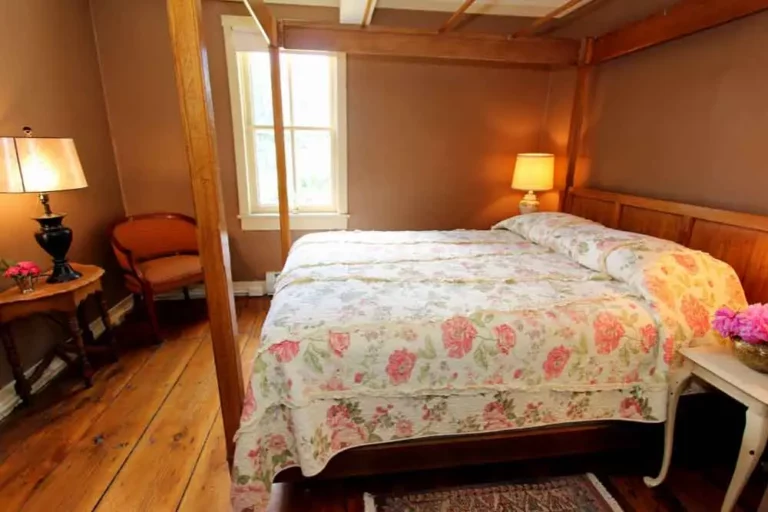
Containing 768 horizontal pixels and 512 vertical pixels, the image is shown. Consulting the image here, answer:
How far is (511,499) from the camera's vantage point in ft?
4.92

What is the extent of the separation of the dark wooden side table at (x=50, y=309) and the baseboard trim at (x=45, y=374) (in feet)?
0.11

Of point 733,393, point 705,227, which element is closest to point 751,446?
point 733,393

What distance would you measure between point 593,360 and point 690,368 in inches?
13.2

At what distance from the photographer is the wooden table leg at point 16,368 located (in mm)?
1905

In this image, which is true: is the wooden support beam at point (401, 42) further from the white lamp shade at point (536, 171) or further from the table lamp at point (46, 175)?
the table lamp at point (46, 175)

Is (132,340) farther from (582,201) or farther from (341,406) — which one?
(582,201)

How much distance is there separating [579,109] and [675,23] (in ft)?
2.78

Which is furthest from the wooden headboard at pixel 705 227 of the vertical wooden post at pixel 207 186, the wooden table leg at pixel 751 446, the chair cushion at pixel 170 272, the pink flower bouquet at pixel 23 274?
the pink flower bouquet at pixel 23 274

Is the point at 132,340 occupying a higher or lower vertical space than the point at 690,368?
lower

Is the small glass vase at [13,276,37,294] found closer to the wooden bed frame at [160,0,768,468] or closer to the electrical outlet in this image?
the wooden bed frame at [160,0,768,468]

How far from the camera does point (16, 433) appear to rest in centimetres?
182

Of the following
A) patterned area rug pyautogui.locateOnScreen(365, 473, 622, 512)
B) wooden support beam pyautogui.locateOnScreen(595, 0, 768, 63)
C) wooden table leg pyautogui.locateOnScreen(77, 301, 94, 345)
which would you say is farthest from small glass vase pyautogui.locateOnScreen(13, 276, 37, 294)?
wooden support beam pyautogui.locateOnScreen(595, 0, 768, 63)

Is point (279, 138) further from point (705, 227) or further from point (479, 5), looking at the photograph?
point (705, 227)

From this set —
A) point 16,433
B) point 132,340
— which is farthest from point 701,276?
point 132,340
